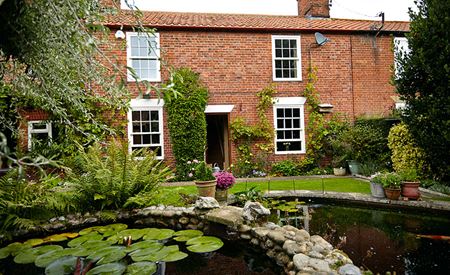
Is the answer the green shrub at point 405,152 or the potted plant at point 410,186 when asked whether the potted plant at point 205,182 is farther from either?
the green shrub at point 405,152

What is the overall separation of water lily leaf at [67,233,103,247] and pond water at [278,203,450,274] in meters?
3.02

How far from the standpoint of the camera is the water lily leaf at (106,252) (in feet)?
12.2

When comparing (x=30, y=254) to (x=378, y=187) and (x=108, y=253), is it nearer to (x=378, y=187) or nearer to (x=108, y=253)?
(x=108, y=253)

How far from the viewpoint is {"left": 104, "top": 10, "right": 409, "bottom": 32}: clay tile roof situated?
1147 centimetres

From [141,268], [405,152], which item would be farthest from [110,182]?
[405,152]

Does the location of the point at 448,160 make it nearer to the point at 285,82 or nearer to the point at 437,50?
the point at 437,50

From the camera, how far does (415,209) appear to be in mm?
5941

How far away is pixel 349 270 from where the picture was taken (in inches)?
109

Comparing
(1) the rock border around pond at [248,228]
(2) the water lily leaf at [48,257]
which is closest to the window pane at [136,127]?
(1) the rock border around pond at [248,228]

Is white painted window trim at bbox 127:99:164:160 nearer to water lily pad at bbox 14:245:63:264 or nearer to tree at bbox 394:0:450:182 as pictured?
water lily pad at bbox 14:245:63:264

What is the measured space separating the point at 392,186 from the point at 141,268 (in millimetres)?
5169

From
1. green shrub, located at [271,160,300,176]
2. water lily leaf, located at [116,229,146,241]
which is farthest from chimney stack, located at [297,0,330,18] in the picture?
water lily leaf, located at [116,229,146,241]

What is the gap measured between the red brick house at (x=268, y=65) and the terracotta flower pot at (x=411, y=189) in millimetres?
5675

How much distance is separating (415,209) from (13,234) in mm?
6970
